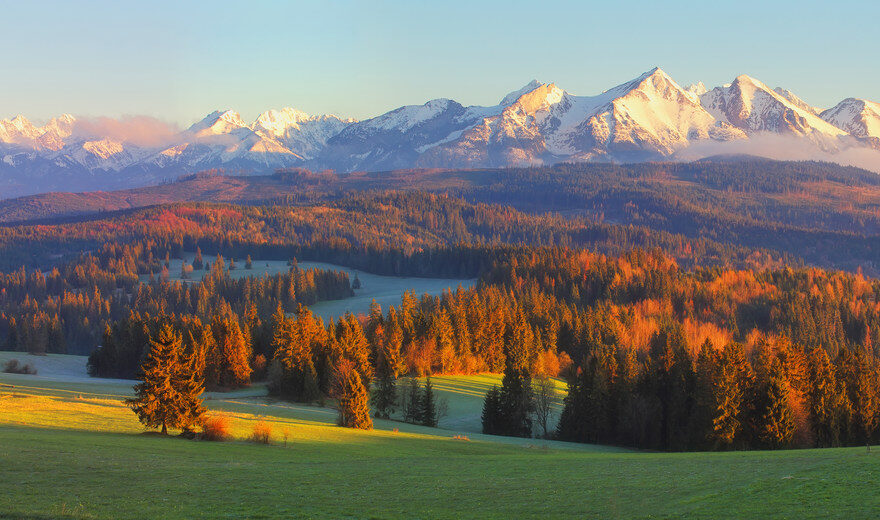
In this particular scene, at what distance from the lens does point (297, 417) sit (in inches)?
2613

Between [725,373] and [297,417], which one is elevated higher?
[725,373]

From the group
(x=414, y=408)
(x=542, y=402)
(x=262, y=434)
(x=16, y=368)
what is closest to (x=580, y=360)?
(x=542, y=402)

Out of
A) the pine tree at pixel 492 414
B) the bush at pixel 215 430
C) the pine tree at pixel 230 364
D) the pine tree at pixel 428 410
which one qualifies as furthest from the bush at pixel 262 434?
the pine tree at pixel 230 364

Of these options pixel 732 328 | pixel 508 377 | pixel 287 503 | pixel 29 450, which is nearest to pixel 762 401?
pixel 508 377

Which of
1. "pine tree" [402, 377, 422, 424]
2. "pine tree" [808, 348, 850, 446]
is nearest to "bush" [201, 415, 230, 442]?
"pine tree" [402, 377, 422, 424]

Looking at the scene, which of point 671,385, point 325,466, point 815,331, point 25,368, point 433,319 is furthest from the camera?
point 815,331

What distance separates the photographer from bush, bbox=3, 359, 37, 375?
100481mm

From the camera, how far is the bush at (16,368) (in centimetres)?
10048

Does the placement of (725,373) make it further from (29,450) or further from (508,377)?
(29,450)

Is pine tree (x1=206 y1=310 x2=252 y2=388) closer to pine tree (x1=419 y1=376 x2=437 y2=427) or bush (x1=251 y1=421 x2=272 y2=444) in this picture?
pine tree (x1=419 y1=376 x2=437 y2=427)

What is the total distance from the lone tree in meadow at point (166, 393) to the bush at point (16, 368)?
63.0 meters

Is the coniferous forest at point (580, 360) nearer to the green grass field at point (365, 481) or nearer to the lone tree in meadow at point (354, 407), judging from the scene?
the lone tree in meadow at point (354, 407)

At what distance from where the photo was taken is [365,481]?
33.2 m

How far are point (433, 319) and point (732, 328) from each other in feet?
287
